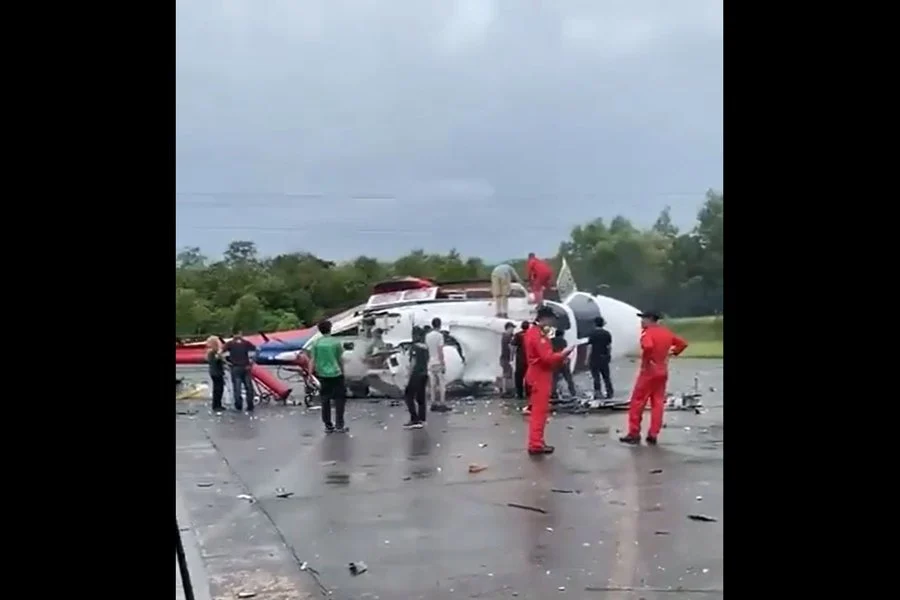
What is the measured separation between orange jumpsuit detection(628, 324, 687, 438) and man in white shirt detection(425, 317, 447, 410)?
1012 millimetres

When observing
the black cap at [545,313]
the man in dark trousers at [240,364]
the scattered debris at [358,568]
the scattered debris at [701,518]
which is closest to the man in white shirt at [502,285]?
the black cap at [545,313]

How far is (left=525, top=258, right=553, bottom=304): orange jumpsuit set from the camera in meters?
4.23

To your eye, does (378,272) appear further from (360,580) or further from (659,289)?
(360,580)

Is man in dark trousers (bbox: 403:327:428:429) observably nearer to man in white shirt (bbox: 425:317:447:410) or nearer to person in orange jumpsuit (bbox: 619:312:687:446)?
man in white shirt (bbox: 425:317:447:410)

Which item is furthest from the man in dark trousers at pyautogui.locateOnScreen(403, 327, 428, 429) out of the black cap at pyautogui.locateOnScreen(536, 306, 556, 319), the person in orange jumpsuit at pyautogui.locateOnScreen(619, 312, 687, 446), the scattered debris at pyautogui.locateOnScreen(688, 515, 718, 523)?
the scattered debris at pyautogui.locateOnScreen(688, 515, 718, 523)

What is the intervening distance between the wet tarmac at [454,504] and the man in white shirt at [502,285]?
46 cm

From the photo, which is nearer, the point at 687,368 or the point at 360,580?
the point at 360,580

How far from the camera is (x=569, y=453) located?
3.99 metres
